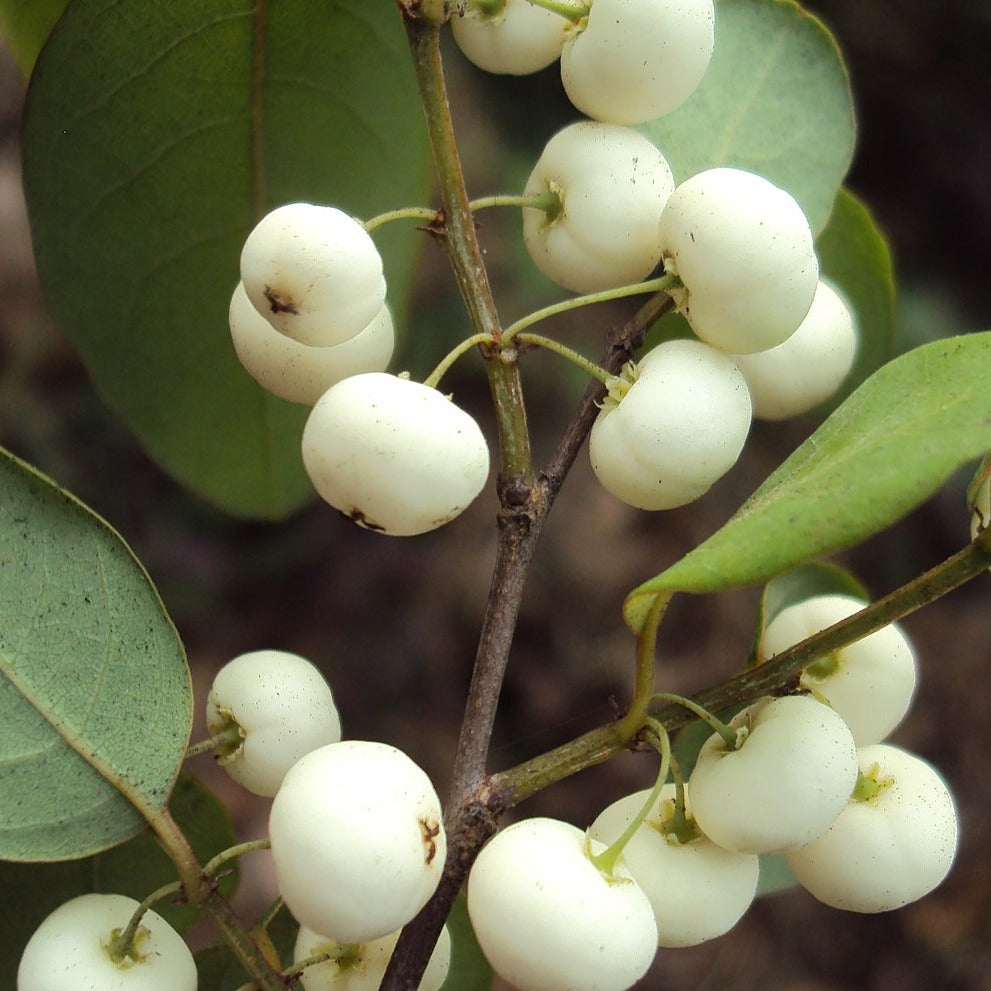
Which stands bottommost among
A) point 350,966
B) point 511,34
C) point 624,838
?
point 350,966

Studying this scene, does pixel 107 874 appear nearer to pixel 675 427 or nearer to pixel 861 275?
pixel 675 427

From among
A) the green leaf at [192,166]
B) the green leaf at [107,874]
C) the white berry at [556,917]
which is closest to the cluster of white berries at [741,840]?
the white berry at [556,917]

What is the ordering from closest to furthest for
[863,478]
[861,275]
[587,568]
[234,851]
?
[863,478] < [234,851] < [861,275] < [587,568]

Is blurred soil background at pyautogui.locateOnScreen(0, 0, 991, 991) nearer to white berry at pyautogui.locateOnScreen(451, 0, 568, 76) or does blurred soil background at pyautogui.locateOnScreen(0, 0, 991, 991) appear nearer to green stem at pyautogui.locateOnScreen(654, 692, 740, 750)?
white berry at pyautogui.locateOnScreen(451, 0, 568, 76)

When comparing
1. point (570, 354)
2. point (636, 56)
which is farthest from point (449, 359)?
point (636, 56)

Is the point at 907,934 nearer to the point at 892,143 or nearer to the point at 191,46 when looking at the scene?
the point at 892,143

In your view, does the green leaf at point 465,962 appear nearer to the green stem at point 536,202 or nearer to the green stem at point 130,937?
the green stem at point 130,937
